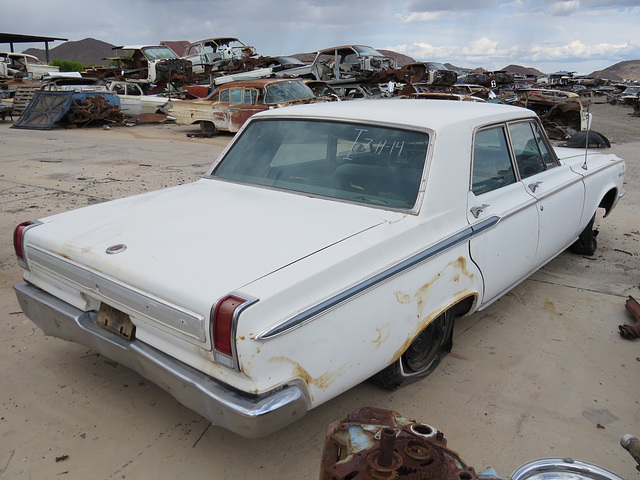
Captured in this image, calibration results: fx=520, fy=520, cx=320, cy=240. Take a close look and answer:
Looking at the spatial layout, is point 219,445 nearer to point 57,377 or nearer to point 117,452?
point 117,452

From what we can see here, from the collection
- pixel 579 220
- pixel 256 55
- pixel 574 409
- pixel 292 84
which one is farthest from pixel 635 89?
pixel 574 409

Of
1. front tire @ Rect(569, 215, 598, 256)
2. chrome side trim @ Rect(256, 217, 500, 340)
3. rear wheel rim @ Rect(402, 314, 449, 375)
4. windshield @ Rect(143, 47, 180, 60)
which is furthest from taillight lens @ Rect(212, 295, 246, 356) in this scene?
windshield @ Rect(143, 47, 180, 60)

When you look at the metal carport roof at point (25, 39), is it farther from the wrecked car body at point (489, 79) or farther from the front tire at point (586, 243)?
the front tire at point (586, 243)

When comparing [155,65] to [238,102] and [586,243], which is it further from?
[586,243]

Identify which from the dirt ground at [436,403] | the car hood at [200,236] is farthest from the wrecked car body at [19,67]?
the car hood at [200,236]

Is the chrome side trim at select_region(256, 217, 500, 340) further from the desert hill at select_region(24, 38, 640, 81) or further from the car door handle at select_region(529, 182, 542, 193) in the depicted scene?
the desert hill at select_region(24, 38, 640, 81)

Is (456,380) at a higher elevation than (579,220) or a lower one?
lower

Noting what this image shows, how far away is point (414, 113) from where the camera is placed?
3105mm

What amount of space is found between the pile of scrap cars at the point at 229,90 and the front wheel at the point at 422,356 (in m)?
8.93

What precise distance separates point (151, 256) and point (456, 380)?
71.7 inches

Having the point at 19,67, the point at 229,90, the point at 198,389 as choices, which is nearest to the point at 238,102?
the point at 229,90

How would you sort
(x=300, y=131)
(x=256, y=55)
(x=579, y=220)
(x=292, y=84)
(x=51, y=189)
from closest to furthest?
1. (x=300, y=131)
2. (x=579, y=220)
3. (x=51, y=189)
4. (x=292, y=84)
5. (x=256, y=55)

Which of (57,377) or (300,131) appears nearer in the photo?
(57,377)

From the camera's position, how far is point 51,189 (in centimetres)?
734
